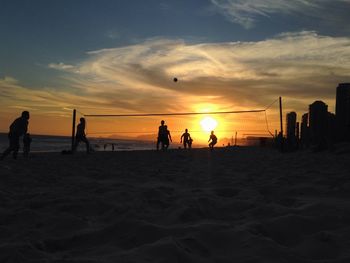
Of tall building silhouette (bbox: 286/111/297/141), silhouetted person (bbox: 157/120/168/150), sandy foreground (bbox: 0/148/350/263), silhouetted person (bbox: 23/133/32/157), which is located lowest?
sandy foreground (bbox: 0/148/350/263)

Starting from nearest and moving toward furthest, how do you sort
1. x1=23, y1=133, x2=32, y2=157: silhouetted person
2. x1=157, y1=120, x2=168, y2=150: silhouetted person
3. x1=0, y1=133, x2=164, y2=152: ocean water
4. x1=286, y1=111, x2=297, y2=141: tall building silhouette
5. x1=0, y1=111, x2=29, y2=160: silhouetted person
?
1. x1=0, y1=111, x2=29, y2=160: silhouetted person
2. x1=23, y1=133, x2=32, y2=157: silhouetted person
3. x1=157, y1=120, x2=168, y2=150: silhouetted person
4. x1=286, y1=111, x2=297, y2=141: tall building silhouette
5. x1=0, y1=133, x2=164, y2=152: ocean water

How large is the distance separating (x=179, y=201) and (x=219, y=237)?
56.4 inches

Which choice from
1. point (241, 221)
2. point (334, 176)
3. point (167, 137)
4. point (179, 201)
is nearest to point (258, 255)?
point (241, 221)

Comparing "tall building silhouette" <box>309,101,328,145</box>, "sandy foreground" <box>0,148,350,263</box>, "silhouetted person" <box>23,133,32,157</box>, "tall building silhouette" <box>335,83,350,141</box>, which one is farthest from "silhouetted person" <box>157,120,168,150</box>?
"sandy foreground" <box>0,148,350,263</box>

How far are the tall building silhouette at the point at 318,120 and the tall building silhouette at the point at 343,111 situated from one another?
1.54 feet

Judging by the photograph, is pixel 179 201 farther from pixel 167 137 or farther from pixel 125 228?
pixel 167 137

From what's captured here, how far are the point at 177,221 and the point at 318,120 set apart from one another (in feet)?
35.8

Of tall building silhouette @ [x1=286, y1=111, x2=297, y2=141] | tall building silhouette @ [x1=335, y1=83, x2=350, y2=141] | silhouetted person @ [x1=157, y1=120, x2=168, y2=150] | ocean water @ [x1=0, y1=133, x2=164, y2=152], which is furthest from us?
ocean water @ [x1=0, y1=133, x2=164, y2=152]

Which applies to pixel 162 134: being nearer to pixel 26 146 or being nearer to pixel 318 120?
pixel 26 146

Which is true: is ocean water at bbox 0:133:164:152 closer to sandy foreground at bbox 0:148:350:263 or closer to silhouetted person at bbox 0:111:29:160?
silhouetted person at bbox 0:111:29:160

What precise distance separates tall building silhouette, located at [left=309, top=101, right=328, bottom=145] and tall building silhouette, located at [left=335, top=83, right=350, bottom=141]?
0.47 meters

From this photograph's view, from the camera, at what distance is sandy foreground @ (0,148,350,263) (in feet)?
9.03

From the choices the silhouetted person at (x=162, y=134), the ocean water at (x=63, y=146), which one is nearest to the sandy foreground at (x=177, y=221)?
the silhouetted person at (x=162, y=134)

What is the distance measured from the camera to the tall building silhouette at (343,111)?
1217cm
